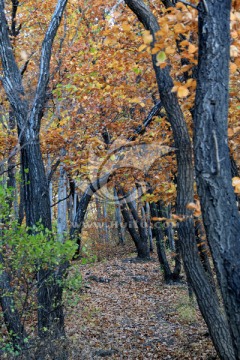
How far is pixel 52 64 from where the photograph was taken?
10.2 metres

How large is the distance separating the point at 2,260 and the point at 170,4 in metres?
4.08

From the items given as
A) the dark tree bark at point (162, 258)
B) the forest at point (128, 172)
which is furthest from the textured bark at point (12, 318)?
the dark tree bark at point (162, 258)

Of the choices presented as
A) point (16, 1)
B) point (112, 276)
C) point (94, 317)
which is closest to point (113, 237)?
point (112, 276)

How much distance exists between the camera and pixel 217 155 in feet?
8.45

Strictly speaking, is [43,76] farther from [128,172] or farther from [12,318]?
Answer: [128,172]

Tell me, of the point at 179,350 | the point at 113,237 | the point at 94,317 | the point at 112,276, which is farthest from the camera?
the point at 113,237

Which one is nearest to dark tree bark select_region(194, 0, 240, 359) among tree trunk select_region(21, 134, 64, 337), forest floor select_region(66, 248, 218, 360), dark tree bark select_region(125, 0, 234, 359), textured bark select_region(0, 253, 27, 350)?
dark tree bark select_region(125, 0, 234, 359)

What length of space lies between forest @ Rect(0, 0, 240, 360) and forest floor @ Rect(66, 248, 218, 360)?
0.15 feet

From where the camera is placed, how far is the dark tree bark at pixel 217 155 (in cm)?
251

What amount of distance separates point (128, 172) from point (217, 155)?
24.2 feet

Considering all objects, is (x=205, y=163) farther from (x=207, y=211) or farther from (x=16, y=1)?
(x=16, y=1)

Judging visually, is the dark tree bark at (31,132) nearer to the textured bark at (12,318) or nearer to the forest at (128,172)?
the forest at (128,172)

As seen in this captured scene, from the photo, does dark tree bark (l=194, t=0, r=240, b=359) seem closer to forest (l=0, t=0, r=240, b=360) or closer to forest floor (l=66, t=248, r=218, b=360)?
forest (l=0, t=0, r=240, b=360)

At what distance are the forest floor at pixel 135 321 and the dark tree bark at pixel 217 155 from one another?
11.2ft
